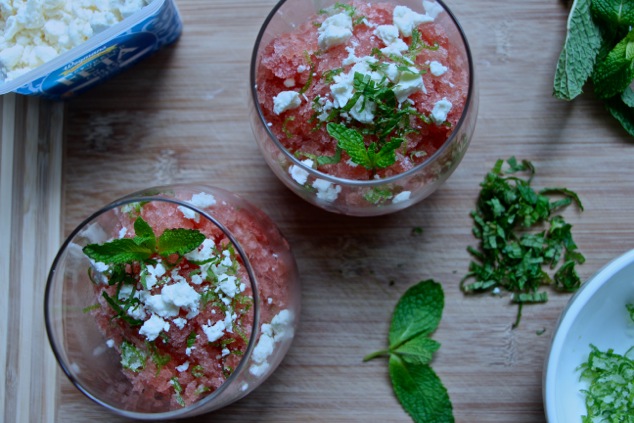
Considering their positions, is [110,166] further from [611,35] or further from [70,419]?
[611,35]

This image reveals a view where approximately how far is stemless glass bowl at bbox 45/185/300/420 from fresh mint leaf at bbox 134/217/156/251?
0.02 metres

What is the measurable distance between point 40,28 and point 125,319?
72cm

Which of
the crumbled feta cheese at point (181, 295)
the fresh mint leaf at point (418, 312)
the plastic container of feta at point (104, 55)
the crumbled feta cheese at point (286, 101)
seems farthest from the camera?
the fresh mint leaf at point (418, 312)

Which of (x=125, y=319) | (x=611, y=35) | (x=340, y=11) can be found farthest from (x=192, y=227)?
(x=611, y=35)

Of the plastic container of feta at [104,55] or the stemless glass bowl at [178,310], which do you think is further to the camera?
the plastic container of feta at [104,55]

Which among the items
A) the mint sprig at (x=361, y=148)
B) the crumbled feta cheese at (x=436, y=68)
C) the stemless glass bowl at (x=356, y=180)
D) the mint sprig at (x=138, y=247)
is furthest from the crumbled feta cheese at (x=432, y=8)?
the mint sprig at (x=138, y=247)

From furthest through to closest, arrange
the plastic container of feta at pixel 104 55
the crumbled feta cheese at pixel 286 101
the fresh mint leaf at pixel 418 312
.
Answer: the fresh mint leaf at pixel 418 312
the plastic container of feta at pixel 104 55
the crumbled feta cheese at pixel 286 101

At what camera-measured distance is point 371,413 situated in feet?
5.47

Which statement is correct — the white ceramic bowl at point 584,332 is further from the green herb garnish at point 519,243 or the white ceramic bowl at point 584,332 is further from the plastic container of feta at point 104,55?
the plastic container of feta at point 104,55

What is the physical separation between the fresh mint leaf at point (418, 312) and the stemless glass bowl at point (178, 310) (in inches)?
10.1

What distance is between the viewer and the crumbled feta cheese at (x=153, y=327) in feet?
4.37

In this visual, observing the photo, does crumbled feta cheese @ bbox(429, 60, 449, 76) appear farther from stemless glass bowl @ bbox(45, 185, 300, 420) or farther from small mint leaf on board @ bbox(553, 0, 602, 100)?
stemless glass bowl @ bbox(45, 185, 300, 420)

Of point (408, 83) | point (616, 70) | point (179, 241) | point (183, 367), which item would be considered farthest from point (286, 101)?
point (616, 70)

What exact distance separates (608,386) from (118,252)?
1.13 meters
